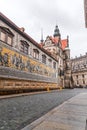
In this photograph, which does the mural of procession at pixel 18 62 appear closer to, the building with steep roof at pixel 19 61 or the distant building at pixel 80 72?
the building with steep roof at pixel 19 61

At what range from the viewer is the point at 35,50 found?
26578mm

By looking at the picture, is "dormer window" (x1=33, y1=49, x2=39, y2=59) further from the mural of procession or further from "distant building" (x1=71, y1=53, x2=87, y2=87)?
"distant building" (x1=71, y1=53, x2=87, y2=87)

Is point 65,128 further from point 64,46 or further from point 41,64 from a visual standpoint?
point 64,46

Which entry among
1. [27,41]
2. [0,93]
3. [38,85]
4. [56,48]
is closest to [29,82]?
[38,85]

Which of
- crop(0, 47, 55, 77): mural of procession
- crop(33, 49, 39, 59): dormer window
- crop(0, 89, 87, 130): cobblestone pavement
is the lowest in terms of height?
crop(0, 89, 87, 130): cobblestone pavement

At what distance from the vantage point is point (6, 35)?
18.3 meters

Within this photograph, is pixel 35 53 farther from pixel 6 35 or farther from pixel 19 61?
pixel 6 35

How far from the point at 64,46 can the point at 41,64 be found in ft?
117

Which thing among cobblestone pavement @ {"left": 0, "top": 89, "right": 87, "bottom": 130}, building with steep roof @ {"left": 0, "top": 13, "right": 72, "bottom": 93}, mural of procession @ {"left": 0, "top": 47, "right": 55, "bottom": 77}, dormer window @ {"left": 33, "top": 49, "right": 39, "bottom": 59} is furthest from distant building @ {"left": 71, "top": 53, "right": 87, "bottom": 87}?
cobblestone pavement @ {"left": 0, "top": 89, "right": 87, "bottom": 130}

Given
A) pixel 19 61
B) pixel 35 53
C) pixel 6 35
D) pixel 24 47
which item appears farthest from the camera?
pixel 35 53

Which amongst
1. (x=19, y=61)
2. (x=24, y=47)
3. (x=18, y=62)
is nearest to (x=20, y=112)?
(x=18, y=62)

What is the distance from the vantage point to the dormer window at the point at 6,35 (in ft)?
57.3

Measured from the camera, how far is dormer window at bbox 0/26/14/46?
57.3 ft

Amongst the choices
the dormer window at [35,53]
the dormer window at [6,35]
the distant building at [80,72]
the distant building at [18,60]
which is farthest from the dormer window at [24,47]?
the distant building at [80,72]
